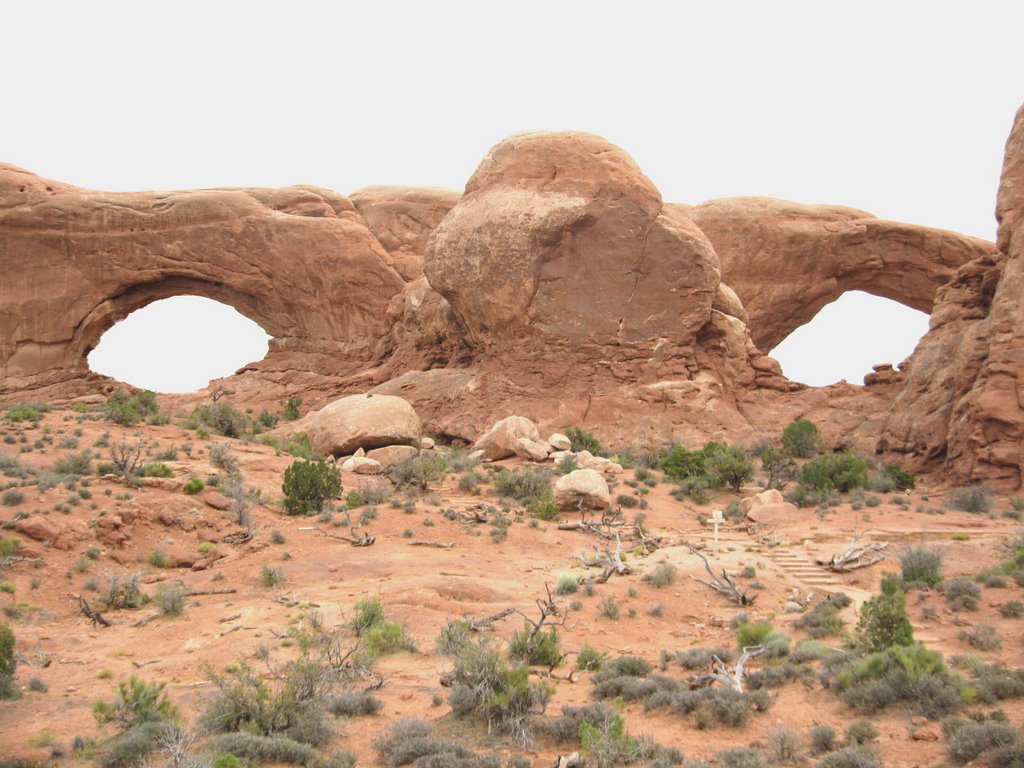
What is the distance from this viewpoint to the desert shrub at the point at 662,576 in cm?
1311

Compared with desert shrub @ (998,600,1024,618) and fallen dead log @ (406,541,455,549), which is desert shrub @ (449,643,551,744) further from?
fallen dead log @ (406,541,455,549)

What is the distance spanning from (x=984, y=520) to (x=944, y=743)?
37.8 feet

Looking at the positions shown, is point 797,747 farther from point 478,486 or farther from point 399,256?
point 399,256

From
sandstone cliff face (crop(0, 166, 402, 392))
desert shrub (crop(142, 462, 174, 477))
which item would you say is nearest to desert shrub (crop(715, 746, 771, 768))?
desert shrub (crop(142, 462, 174, 477))

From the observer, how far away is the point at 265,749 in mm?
6914

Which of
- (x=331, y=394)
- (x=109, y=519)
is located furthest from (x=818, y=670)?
(x=331, y=394)

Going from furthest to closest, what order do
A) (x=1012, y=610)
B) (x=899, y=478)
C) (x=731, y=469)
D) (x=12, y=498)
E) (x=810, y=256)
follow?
(x=810, y=256) < (x=899, y=478) < (x=731, y=469) < (x=12, y=498) < (x=1012, y=610)

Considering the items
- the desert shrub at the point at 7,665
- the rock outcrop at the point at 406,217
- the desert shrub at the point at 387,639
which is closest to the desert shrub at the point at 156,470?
the desert shrub at the point at 7,665

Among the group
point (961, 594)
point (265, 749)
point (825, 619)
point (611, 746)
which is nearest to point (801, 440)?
point (961, 594)

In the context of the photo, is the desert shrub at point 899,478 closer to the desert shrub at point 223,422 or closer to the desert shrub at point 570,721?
the desert shrub at point 570,721

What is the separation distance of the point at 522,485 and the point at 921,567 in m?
8.82

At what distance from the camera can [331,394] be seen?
107 feet

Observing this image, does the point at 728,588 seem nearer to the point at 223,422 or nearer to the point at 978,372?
the point at 978,372

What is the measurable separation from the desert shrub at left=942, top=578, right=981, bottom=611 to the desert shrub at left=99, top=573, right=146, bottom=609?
1030cm
